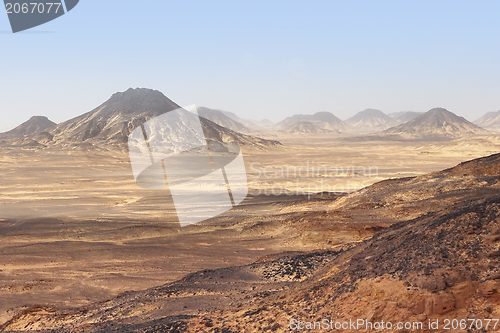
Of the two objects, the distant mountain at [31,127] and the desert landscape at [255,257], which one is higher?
the distant mountain at [31,127]

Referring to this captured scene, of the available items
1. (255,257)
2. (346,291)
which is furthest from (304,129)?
(346,291)

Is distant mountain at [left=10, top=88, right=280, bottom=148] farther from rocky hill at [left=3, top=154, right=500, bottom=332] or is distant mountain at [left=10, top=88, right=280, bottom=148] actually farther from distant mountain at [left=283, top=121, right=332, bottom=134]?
distant mountain at [left=283, top=121, right=332, bottom=134]

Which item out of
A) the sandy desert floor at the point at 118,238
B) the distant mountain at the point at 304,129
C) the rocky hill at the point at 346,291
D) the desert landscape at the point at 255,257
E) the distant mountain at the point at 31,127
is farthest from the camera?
the distant mountain at the point at 304,129

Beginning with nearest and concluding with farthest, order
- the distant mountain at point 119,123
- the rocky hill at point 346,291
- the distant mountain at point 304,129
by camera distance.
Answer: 1. the rocky hill at point 346,291
2. the distant mountain at point 119,123
3. the distant mountain at point 304,129

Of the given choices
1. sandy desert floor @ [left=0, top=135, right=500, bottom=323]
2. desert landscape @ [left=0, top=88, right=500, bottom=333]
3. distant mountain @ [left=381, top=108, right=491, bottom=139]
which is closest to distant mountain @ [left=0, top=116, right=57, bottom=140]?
desert landscape @ [left=0, top=88, right=500, bottom=333]

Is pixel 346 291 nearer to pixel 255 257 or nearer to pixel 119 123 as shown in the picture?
pixel 255 257

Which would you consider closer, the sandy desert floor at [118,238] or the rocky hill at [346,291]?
the rocky hill at [346,291]

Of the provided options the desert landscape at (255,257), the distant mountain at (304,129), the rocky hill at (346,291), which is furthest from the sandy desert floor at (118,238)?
the distant mountain at (304,129)

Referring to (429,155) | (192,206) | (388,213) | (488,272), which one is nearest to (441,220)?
(488,272)

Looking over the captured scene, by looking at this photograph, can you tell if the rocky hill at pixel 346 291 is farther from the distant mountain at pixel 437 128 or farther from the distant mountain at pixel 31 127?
the distant mountain at pixel 437 128
